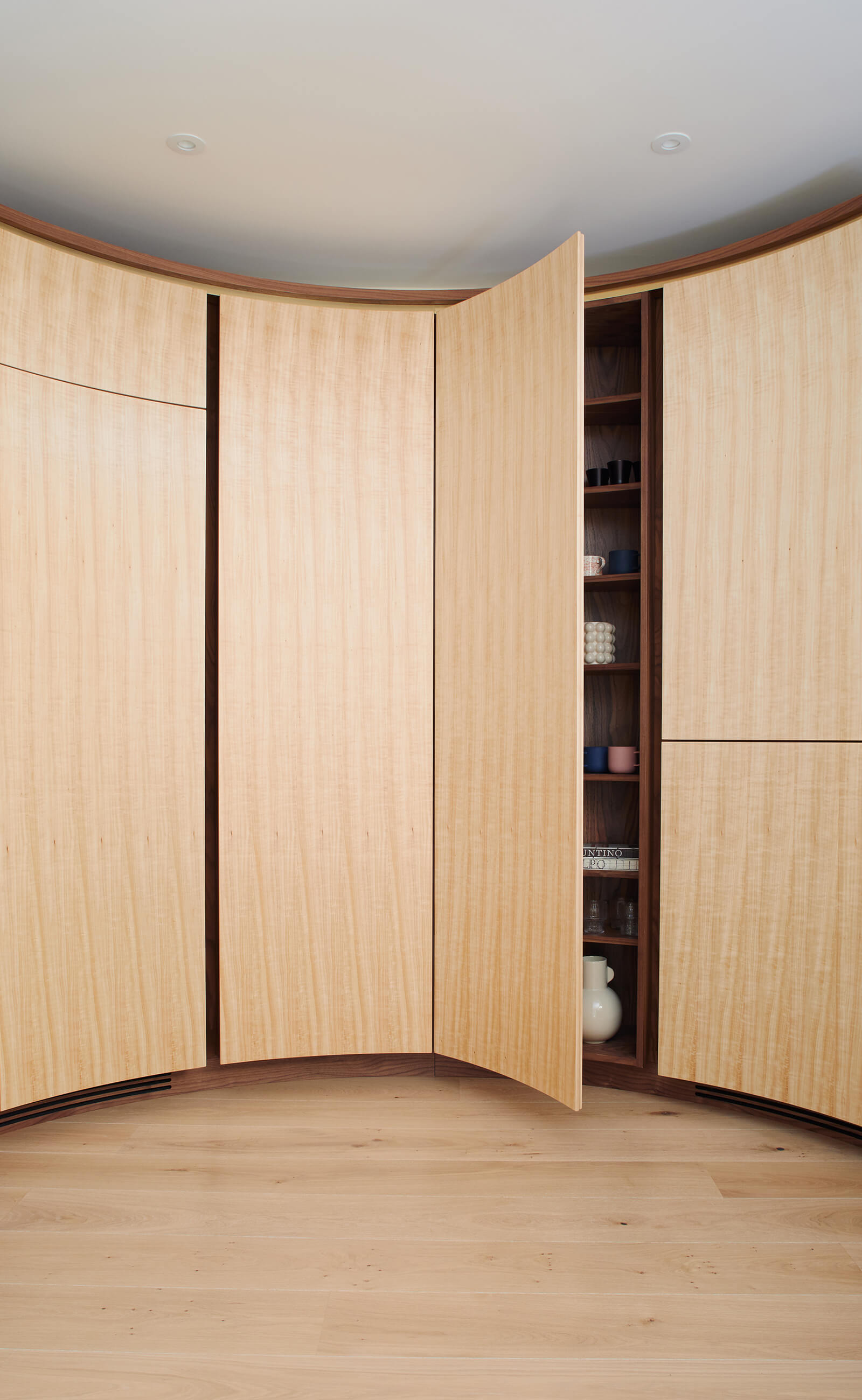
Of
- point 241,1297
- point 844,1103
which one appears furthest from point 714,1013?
point 241,1297

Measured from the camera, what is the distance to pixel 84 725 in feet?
8.30

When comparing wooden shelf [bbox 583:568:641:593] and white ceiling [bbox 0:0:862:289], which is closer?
white ceiling [bbox 0:0:862:289]

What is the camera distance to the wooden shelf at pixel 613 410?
2.81 metres

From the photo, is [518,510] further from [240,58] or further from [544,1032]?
[544,1032]

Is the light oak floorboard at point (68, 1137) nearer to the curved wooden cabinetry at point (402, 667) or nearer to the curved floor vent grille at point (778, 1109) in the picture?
the curved wooden cabinetry at point (402, 667)

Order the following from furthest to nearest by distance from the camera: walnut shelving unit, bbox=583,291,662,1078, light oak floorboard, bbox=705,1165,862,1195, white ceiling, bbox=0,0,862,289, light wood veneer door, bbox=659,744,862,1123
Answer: walnut shelving unit, bbox=583,291,662,1078, light wood veneer door, bbox=659,744,862,1123, light oak floorboard, bbox=705,1165,862,1195, white ceiling, bbox=0,0,862,289

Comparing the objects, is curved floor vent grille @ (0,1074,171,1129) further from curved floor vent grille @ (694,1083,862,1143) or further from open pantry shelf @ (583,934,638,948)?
curved floor vent grille @ (694,1083,862,1143)

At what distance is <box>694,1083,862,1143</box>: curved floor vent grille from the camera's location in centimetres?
244

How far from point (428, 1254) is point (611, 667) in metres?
1.66

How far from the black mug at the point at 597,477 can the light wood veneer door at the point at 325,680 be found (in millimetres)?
528

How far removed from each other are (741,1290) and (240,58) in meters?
2.87

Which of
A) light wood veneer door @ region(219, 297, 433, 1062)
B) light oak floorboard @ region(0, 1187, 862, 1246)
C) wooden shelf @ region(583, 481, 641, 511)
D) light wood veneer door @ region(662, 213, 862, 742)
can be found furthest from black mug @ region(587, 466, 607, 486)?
light oak floorboard @ region(0, 1187, 862, 1246)

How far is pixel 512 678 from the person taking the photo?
2611 mm

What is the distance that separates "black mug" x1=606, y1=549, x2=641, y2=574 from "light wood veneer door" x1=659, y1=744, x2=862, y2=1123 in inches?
23.2
